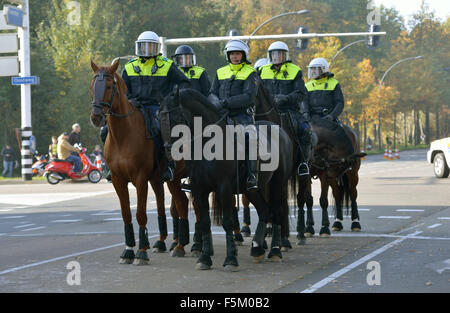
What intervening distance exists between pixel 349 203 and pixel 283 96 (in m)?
2.97

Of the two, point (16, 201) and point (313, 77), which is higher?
point (313, 77)

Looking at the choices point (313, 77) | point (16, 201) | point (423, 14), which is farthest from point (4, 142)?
point (423, 14)

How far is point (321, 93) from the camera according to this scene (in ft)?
43.0

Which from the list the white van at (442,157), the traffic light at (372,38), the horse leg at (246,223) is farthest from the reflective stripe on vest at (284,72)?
the traffic light at (372,38)

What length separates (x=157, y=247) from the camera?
10.8 m

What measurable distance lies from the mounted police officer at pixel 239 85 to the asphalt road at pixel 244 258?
1913mm

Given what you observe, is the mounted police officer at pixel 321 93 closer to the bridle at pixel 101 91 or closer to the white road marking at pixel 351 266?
the white road marking at pixel 351 266

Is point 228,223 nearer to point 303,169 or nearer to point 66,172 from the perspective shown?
point 303,169

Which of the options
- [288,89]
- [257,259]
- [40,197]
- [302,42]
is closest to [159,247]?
[257,259]

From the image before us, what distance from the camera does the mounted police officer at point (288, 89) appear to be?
11414 mm

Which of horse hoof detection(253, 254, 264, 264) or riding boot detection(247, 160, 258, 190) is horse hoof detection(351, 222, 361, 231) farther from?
riding boot detection(247, 160, 258, 190)

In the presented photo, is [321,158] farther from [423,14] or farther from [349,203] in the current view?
[423,14]

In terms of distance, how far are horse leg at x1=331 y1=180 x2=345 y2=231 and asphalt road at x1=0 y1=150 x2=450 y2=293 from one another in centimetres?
27

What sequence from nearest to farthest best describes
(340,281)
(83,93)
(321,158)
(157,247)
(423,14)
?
(340,281) < (157,247) < (321,158) < (83,93) < (423,14)
